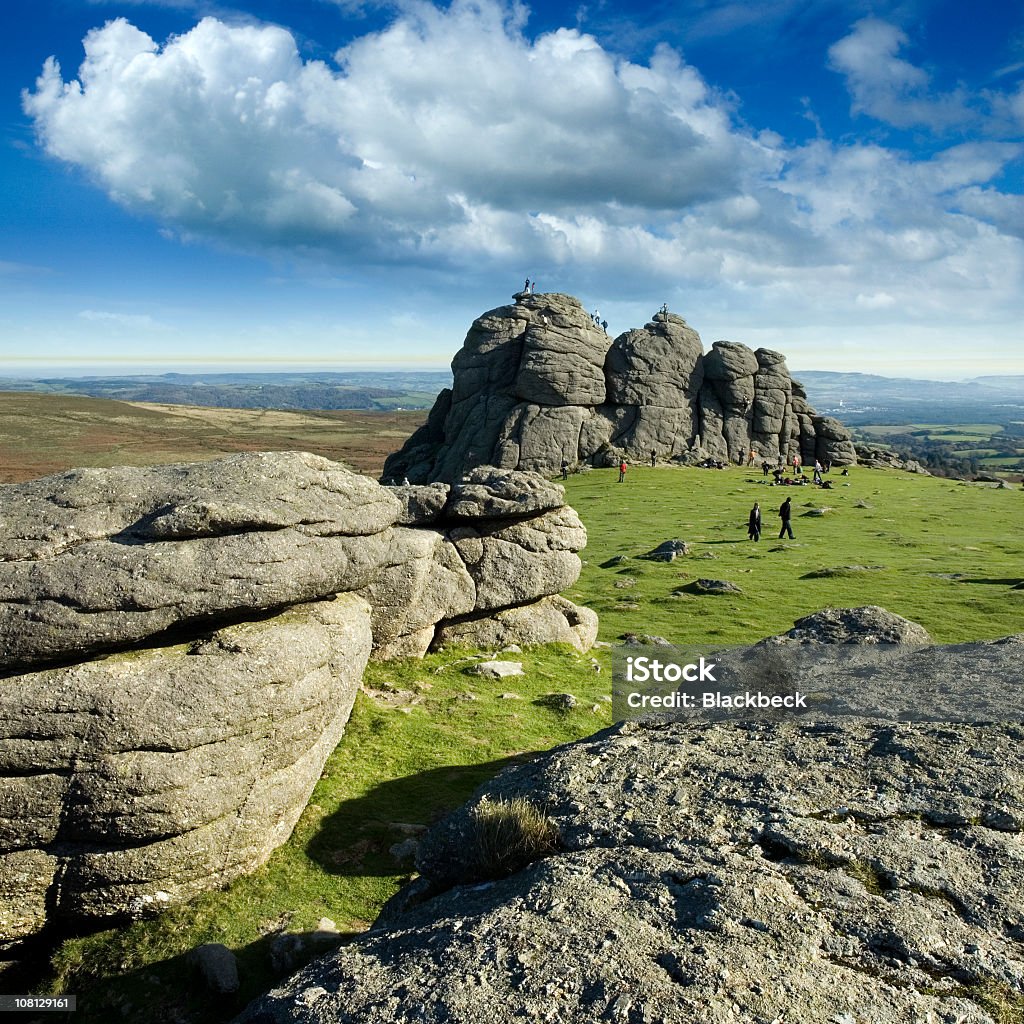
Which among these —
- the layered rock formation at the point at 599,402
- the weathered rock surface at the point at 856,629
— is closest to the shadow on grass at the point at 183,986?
the weathered rock surface at the point at 856,629

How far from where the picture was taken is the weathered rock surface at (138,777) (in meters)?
12.9

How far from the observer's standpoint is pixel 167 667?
14.0 m

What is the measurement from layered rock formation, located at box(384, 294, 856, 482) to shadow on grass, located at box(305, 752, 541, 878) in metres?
69.6

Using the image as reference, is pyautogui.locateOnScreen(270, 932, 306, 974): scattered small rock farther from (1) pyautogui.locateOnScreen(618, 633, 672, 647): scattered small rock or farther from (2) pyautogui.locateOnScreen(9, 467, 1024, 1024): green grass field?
(1) pyautogui.locateOnScreen(618, 633, 672, 647): scattered small rock

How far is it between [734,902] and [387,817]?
10.6m

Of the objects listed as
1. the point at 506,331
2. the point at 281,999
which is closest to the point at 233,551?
the point at 281,999

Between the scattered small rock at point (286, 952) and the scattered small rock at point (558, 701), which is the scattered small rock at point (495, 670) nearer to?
the scattered small rock at point (558, 701)

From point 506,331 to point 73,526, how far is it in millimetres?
86867

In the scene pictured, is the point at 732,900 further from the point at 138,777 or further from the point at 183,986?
the point at 138,777

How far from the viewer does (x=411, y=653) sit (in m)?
25.4

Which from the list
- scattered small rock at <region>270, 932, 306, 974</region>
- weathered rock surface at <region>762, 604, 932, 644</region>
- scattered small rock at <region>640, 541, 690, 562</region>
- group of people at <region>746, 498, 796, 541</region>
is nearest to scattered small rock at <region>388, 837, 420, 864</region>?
scattered small rock at <region>270, 932, 306, 974</region>

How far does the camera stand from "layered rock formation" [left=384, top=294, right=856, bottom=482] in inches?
3617

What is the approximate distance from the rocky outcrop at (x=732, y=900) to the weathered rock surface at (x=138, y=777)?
17.8 feet

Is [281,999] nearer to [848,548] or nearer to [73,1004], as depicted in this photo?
[73,1004]
